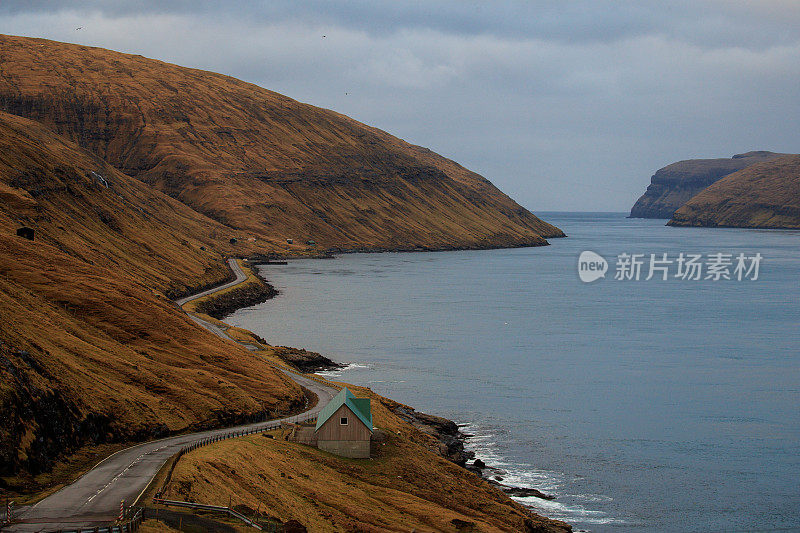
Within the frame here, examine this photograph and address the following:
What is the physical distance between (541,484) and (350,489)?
1484cm

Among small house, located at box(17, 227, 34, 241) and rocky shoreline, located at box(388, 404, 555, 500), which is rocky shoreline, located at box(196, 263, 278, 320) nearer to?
small house, located at box(17, 227, 34, 241)

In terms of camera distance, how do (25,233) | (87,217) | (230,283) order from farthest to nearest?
(230,283) < (87,217) < (25,233)

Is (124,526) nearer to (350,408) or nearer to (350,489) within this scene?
(350,489)

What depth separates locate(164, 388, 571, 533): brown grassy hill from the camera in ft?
116

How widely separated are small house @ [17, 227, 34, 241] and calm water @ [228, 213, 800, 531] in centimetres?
3003

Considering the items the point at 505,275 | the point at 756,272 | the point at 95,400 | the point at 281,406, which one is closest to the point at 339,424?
the point at 281,406

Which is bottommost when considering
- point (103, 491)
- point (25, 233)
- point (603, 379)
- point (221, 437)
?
point (103, 491)

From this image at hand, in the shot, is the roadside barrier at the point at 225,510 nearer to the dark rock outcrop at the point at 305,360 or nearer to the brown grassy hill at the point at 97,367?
the brown grassy hill at the point at 97,367

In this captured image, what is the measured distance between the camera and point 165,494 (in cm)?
3241

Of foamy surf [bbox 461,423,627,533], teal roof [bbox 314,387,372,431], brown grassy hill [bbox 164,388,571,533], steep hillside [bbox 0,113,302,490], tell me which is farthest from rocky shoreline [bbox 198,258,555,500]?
steep hillside [bbox 0,113,302,490]

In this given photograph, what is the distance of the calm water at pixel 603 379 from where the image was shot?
49562 millimetres

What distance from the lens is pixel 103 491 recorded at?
33.1 m

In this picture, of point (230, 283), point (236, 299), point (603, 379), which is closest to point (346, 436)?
point (603, 379)

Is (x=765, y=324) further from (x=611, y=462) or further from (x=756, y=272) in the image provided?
(x=756, y=272)
